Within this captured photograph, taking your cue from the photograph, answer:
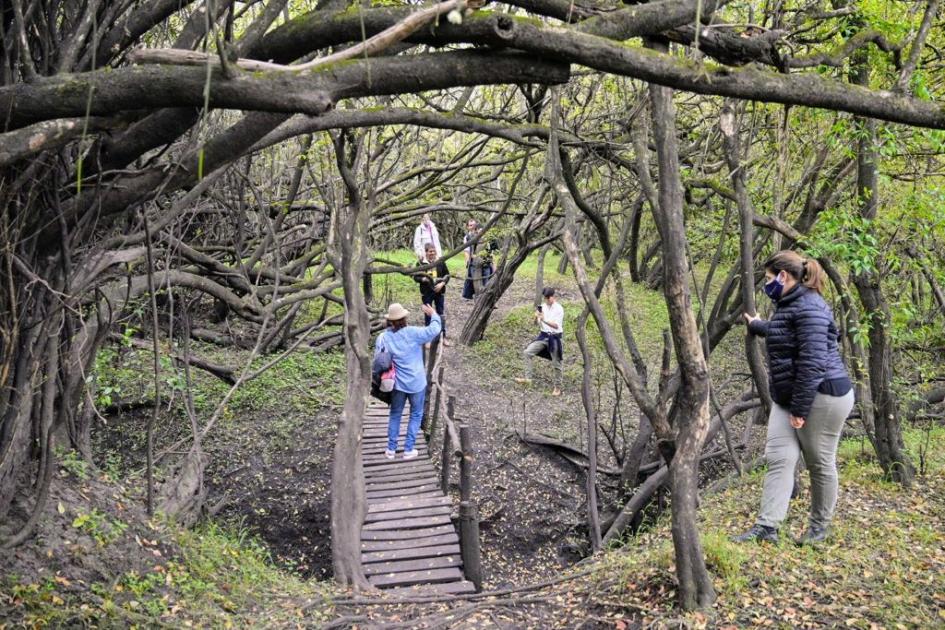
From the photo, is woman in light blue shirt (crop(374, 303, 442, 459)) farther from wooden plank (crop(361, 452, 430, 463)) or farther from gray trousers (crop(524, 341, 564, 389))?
gray trousers (crop(524, 341, 564, 389))

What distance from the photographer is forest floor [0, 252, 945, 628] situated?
463cm

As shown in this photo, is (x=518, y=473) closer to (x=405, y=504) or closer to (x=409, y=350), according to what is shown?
(x=405, y=504)

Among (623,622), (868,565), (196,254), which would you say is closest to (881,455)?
(868,565)

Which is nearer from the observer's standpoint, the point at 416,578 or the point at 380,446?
the point at 416,578

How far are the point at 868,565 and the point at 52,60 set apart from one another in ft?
19.2

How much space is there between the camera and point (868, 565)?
5.02m

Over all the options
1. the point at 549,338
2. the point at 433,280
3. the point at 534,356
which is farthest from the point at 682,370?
the point at 534,356

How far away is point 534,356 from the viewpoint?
14.1 metres

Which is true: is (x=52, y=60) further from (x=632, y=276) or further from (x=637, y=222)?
(x=632, y=276)

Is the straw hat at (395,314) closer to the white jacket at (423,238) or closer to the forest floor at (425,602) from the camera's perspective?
the forest floor at (425,602)

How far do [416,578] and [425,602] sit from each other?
771 mm

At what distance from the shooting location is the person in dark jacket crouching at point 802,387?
16.1 ft

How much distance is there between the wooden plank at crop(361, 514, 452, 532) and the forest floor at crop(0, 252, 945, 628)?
3.05ft

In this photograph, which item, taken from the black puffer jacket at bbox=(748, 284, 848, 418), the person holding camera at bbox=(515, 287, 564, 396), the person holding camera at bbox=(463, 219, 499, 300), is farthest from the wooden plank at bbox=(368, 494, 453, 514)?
the person holding camera at bbox=(463, 219, 499, 300)
